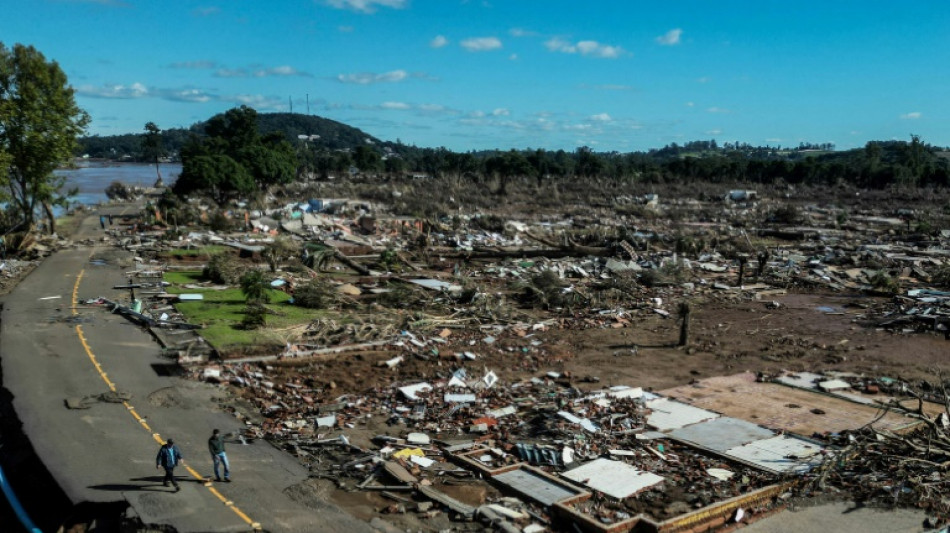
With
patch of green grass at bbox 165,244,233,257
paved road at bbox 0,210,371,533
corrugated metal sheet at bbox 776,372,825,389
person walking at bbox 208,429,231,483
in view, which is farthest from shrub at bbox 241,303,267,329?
corrugated metal sheet at bbox 776,372,825,389

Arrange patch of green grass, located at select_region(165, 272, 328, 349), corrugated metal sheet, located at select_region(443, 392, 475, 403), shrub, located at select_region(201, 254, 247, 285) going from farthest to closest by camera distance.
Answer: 1. shrub, located at select_region(201, 254, 247, 285)
2. patch of green grass, located at select_region(165, 272, 328, 349)
3. corrugated metal sheet, located at select_region(443, 392, 475, 403)

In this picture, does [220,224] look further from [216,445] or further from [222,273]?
[216,445]

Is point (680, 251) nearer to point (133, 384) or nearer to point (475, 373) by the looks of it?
point (475, 373)

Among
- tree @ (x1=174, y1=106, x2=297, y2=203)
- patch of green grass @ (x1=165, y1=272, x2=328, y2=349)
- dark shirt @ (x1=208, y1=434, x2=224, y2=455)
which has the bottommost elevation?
patch of green grass @ (x1=165, y1=272, x2=328, y2=349)

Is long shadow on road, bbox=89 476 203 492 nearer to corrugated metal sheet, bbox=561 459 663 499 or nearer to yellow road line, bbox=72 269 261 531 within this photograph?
yellow road line, bbox=72 269 261 531

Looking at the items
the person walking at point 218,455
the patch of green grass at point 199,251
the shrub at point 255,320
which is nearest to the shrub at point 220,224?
the patch of green grass at point 199,251

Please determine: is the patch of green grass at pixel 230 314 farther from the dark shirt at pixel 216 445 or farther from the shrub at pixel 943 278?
the shrub at pixel 943 278

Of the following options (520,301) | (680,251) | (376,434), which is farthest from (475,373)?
(680,251)
